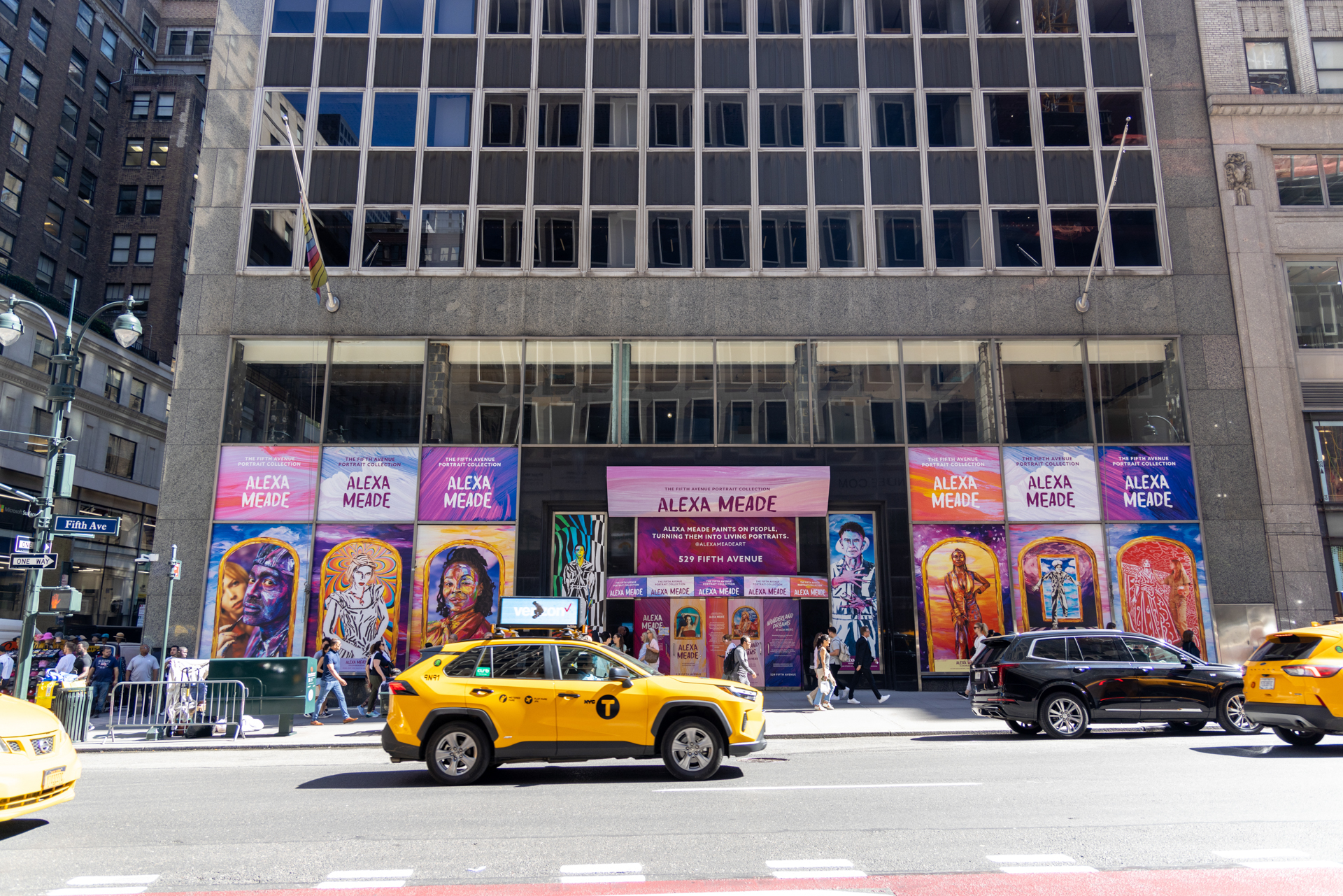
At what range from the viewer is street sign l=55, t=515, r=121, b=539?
16.5 metres

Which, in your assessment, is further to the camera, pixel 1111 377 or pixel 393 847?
pixel 1111 377

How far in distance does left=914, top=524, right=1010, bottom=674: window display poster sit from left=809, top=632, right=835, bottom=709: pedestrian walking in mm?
3608

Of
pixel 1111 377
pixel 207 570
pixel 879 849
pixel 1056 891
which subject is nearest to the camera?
pixel 1056 891

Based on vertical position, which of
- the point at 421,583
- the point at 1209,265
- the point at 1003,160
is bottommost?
the point at 421,583

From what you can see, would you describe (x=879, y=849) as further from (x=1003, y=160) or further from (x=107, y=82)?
(x=107, y=82)

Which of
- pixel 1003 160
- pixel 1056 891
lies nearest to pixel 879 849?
pixel 1056 891

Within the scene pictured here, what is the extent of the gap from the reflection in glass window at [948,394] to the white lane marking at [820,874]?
700 inches

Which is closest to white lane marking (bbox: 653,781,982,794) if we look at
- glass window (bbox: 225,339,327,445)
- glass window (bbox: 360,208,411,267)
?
glass window (bbox: 225,339,327,445)

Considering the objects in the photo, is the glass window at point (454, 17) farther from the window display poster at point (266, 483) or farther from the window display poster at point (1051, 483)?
the window display poster at point (1051, 483)

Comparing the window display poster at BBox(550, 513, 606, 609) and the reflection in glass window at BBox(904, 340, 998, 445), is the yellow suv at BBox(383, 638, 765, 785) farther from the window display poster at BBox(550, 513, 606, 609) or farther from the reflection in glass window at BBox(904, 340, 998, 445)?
the reflection in glass window at BBox(904, 340, 998, 445)

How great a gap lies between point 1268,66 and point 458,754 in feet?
95.5

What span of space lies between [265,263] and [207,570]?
Answer: 8.54 m

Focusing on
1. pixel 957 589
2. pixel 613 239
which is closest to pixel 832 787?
pixel 957 589

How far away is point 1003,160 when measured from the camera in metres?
24.1
